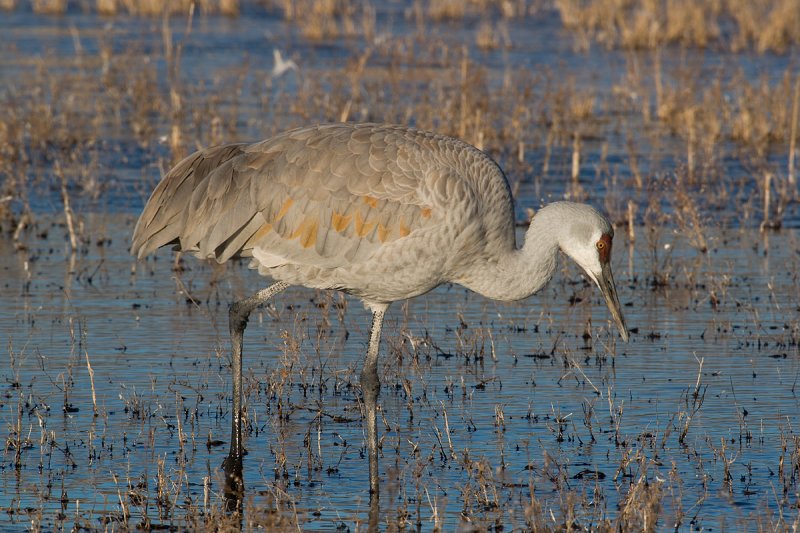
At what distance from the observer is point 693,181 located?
12.7 m

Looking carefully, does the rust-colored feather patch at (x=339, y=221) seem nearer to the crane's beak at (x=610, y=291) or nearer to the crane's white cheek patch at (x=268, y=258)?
the crane's white cheek patch at (x=268, y=258)

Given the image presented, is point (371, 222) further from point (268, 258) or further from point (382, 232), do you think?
point (268, 258)

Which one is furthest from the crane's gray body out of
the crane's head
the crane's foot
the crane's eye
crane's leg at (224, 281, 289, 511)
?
the crane's foot

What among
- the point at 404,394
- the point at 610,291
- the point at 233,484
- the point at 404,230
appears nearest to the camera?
the point at 233,484

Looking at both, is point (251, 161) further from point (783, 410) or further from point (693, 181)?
point (693, 181)

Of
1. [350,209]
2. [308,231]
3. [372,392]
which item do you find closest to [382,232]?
[350,209]

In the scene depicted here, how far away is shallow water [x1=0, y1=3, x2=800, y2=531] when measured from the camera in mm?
5934

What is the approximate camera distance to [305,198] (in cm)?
669

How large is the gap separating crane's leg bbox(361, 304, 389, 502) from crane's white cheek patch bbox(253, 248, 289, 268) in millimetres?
511

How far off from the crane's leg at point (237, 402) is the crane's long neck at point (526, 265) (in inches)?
38.8

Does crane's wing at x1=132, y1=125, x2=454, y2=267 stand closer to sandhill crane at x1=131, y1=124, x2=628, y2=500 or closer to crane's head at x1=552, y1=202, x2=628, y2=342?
sandhill crane at x1=131, y1=124, x2=628, y2=500

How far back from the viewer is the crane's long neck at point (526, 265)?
6.66m

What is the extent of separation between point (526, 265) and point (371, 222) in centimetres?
75

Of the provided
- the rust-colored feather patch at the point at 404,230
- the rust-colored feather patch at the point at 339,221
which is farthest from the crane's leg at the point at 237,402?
the rust-colored feather patch at the point at 404,230
